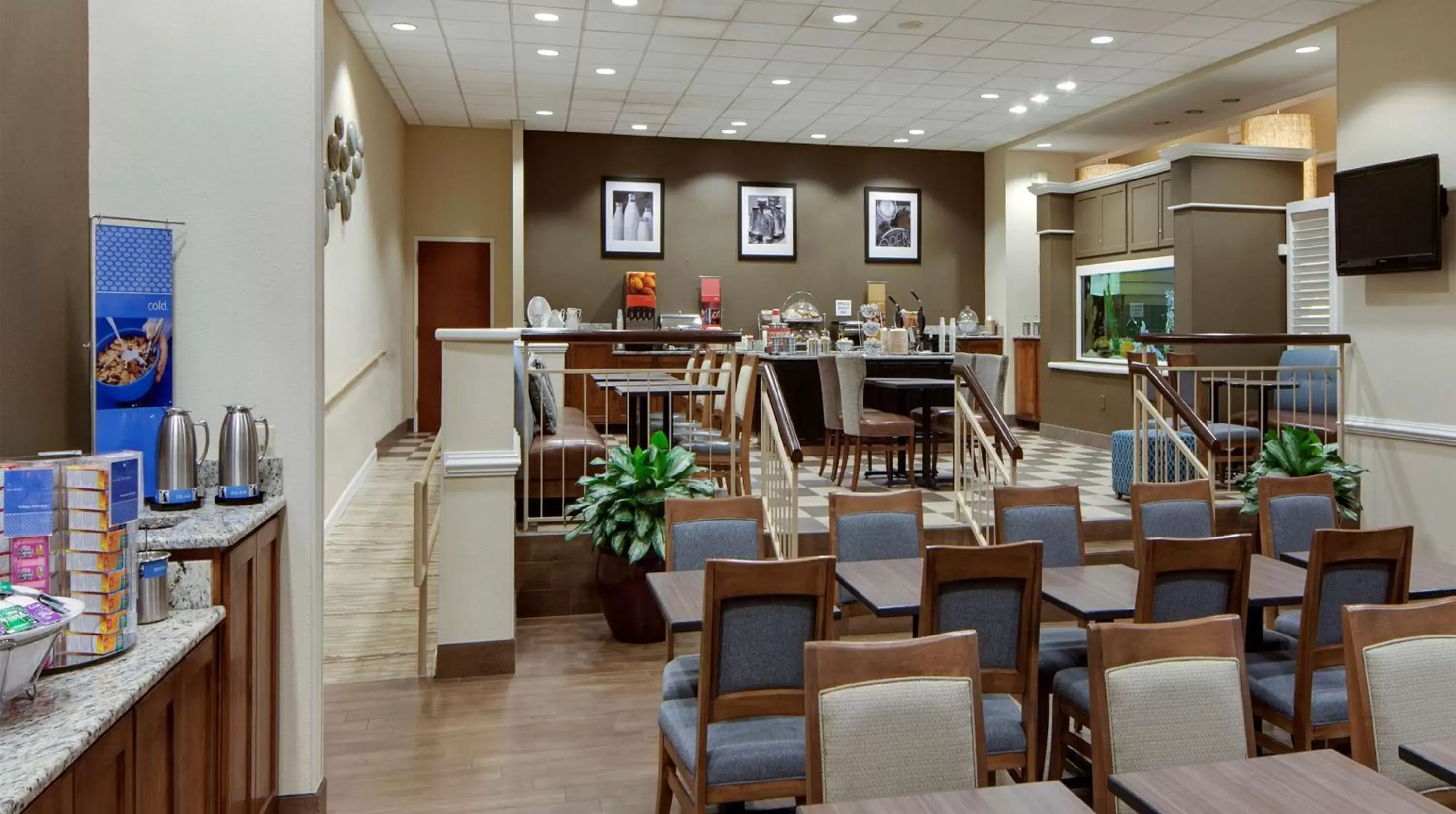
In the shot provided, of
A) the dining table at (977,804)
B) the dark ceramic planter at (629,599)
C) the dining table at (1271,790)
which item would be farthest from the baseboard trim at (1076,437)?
the dining table at (977,804)

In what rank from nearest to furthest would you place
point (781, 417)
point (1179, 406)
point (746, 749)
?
point (746, 749) < point (781, 417) < point (1179, 406)

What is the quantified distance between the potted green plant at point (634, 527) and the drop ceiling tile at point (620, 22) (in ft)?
11.7

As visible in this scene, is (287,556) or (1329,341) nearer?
(287,556)

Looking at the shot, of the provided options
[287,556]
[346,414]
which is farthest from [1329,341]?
[346,414]

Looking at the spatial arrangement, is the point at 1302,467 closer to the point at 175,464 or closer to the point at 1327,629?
the point at 1327,629

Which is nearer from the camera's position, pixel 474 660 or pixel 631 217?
pixel 474 660

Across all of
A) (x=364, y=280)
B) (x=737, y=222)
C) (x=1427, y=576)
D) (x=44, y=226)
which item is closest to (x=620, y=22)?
(x=364, y=280)

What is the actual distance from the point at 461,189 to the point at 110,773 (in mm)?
9955

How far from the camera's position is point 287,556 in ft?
9.34

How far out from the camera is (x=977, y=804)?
161 cm

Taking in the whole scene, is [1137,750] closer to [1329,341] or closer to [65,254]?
[65,254]

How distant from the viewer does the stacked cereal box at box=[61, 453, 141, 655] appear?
176 centimetres

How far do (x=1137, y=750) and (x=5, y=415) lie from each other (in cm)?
253

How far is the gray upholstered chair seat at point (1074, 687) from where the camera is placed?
281cm
